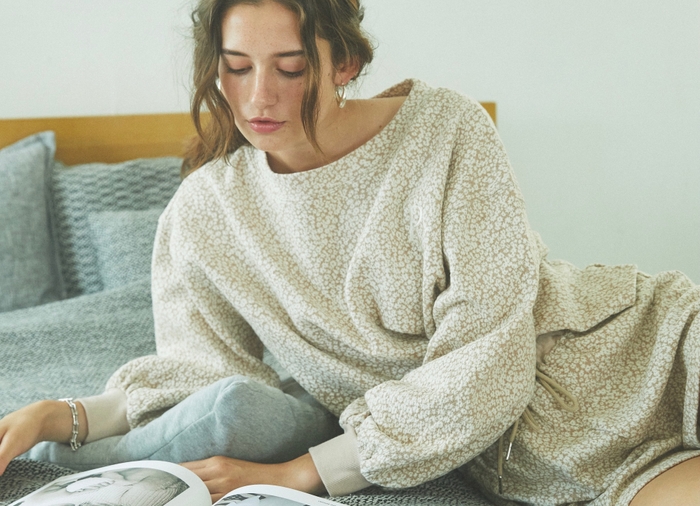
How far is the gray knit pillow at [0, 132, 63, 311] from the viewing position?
1889 millimetres

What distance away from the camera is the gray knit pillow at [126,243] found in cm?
187

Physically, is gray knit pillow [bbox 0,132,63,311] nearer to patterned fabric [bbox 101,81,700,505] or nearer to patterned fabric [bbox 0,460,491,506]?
patterned fabric [bbox 101,81,700,505]

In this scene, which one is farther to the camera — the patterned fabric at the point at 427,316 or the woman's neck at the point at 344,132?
the woman's neck at the point at 344,132

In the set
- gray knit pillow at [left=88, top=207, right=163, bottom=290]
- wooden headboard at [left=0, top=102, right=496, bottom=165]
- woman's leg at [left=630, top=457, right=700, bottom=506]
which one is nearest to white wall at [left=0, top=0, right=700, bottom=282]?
wooden headboard at [left=0, top=102, right=496, bottom=165]

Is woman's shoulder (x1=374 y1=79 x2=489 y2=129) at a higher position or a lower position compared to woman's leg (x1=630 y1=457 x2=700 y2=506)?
higher

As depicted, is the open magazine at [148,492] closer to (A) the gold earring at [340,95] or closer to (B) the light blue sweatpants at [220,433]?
(B) the light blue sweatpants at [220,433]

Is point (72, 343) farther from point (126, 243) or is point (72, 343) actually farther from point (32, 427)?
point (32, 427)

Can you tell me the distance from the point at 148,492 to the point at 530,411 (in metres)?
0.52

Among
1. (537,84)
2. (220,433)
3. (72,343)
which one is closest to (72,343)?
(72,343)

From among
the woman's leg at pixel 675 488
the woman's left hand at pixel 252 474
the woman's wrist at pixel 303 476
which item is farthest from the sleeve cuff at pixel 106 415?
the woman's leg at pixel 675 488

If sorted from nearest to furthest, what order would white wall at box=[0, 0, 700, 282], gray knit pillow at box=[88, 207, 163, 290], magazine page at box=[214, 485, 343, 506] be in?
magazine page at box=[214, 485, 343, 506]
gray knit pillow at box=[88, 207, 163, 290]
white wall at box=[0, 0, 700, 282]

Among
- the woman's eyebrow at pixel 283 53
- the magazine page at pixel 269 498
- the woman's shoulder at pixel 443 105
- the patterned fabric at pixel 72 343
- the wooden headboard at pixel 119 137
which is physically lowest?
the patterned fabric at pixel 72 343

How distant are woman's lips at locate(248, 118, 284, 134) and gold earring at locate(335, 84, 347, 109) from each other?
0.11 metres

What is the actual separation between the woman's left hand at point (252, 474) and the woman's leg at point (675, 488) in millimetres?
397
